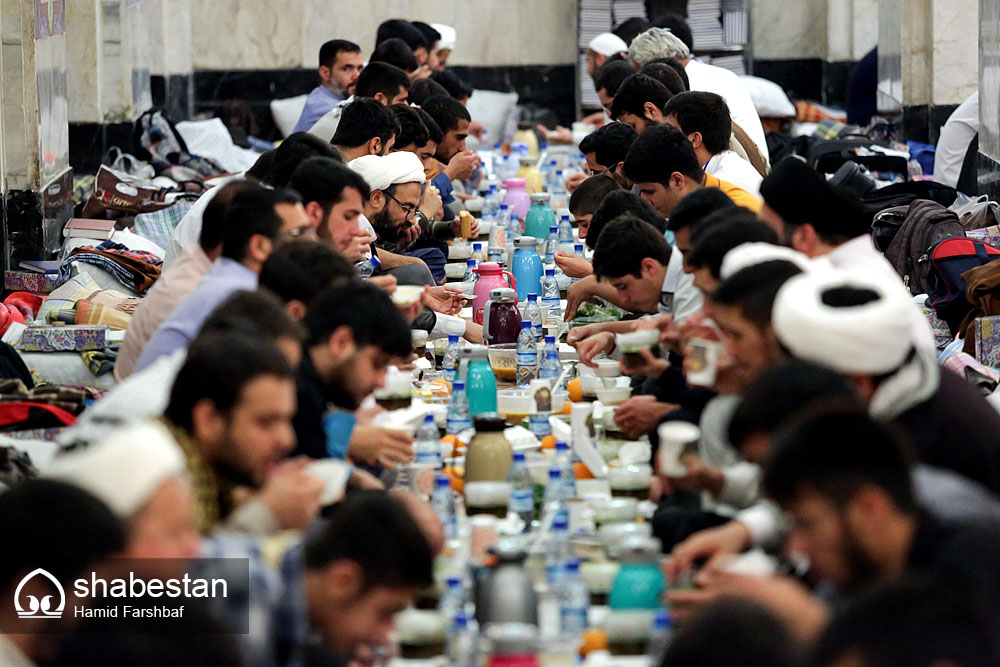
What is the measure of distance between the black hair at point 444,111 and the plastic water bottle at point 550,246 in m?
1.20

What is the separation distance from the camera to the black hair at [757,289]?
338 cm

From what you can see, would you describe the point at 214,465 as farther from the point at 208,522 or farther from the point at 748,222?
the point at 748,222

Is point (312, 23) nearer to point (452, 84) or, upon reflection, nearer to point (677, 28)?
point (452, 84)

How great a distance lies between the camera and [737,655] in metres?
2.07

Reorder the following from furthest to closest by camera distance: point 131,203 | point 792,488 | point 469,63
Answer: point 469,63
point 131,203
point 792,488

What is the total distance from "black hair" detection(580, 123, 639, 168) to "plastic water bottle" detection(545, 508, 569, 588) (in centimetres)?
400

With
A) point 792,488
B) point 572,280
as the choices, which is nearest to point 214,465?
point 792,488

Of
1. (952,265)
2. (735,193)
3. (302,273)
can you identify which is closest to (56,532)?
(302,273)

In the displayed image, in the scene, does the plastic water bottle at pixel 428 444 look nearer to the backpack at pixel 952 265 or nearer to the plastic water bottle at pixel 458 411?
the plastic water bottle at pixel 458 411

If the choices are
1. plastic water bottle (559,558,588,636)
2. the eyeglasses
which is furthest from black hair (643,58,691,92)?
plastic water bottle (559,558,588,636)

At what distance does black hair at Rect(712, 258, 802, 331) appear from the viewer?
133 inches

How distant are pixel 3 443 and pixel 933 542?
2.51 metres

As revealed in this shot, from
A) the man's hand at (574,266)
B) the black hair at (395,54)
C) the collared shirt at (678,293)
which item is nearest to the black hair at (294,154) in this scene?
the man's hand at (574,266)

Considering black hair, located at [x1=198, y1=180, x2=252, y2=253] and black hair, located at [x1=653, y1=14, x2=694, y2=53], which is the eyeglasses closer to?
black hair, located at [x1=198, y1=180, x2=252, y2=253]
